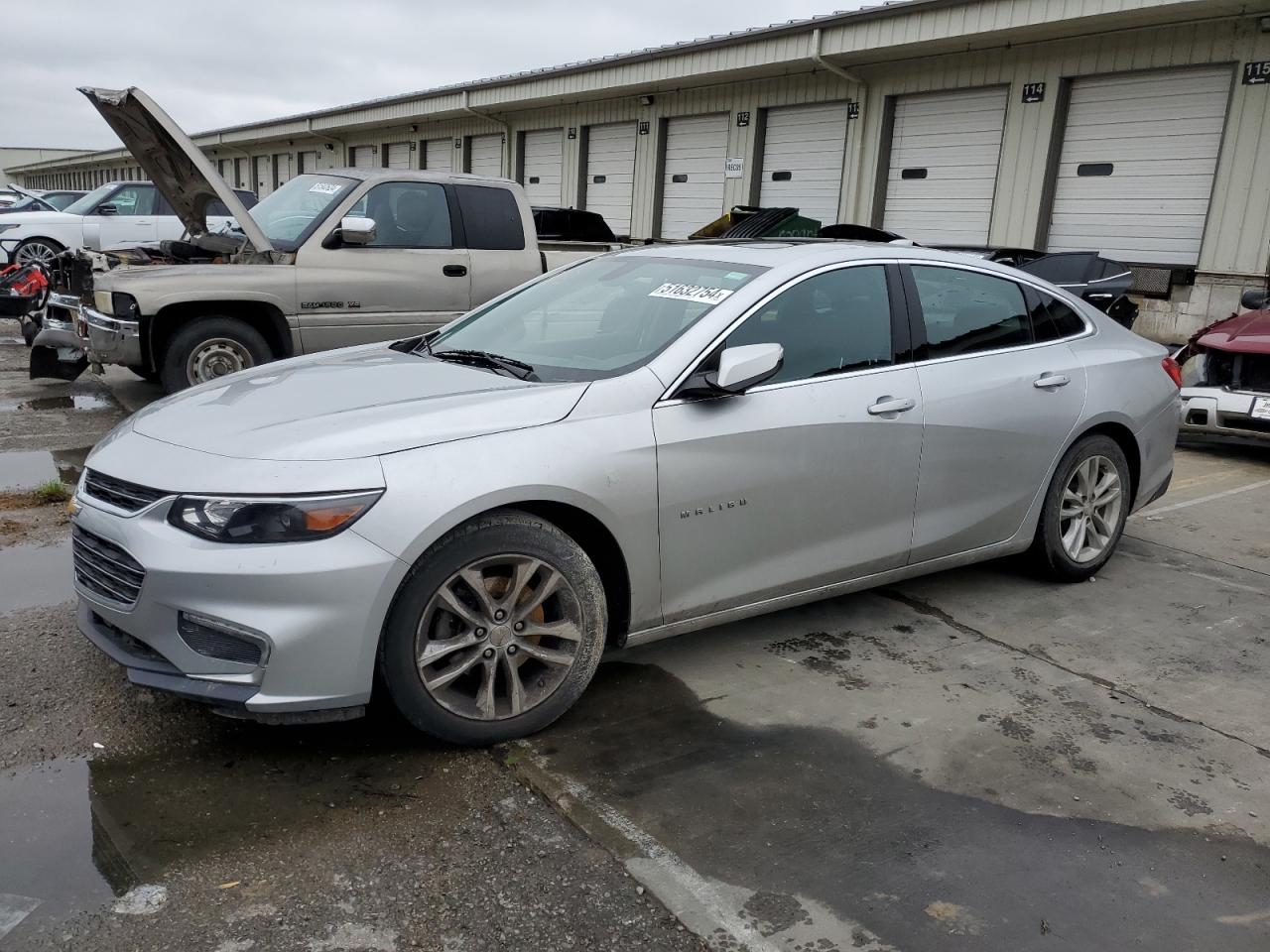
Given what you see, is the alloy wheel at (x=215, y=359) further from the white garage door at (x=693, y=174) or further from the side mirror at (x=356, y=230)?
the white garage door at (x=693, y=174)

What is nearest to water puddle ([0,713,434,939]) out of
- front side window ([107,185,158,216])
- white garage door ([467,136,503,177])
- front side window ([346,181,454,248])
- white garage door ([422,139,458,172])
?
front side window ([346,181,454,248])

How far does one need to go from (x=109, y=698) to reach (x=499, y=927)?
1828 mm

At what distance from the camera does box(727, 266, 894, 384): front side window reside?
150 inches

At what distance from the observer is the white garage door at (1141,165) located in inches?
461

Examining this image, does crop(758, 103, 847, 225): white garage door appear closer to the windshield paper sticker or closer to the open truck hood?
the open truck hood

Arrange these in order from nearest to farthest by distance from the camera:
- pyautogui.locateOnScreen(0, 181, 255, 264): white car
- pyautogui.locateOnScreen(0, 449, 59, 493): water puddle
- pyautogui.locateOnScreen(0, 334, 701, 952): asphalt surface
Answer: pyautogui.locateOnScreen(0, 334, 701, 952): asphalt surface → pyautogui.locateOnScreen(0, 449, 59, 493): water puddle → pyautogui.locateOnScreen(0, 181, 255, 264): white car

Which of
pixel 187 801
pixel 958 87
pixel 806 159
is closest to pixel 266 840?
pixel 187 801

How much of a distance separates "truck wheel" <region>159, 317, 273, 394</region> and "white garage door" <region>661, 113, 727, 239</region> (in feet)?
37.8

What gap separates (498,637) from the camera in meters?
3.19

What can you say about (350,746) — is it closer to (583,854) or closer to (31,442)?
(583,854)

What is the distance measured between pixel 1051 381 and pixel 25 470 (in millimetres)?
5994

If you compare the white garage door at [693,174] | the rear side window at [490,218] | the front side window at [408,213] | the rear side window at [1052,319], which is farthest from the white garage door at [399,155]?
the rear side window at [1052,319]

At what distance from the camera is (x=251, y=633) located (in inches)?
111

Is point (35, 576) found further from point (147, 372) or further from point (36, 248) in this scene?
point (36, 248)
